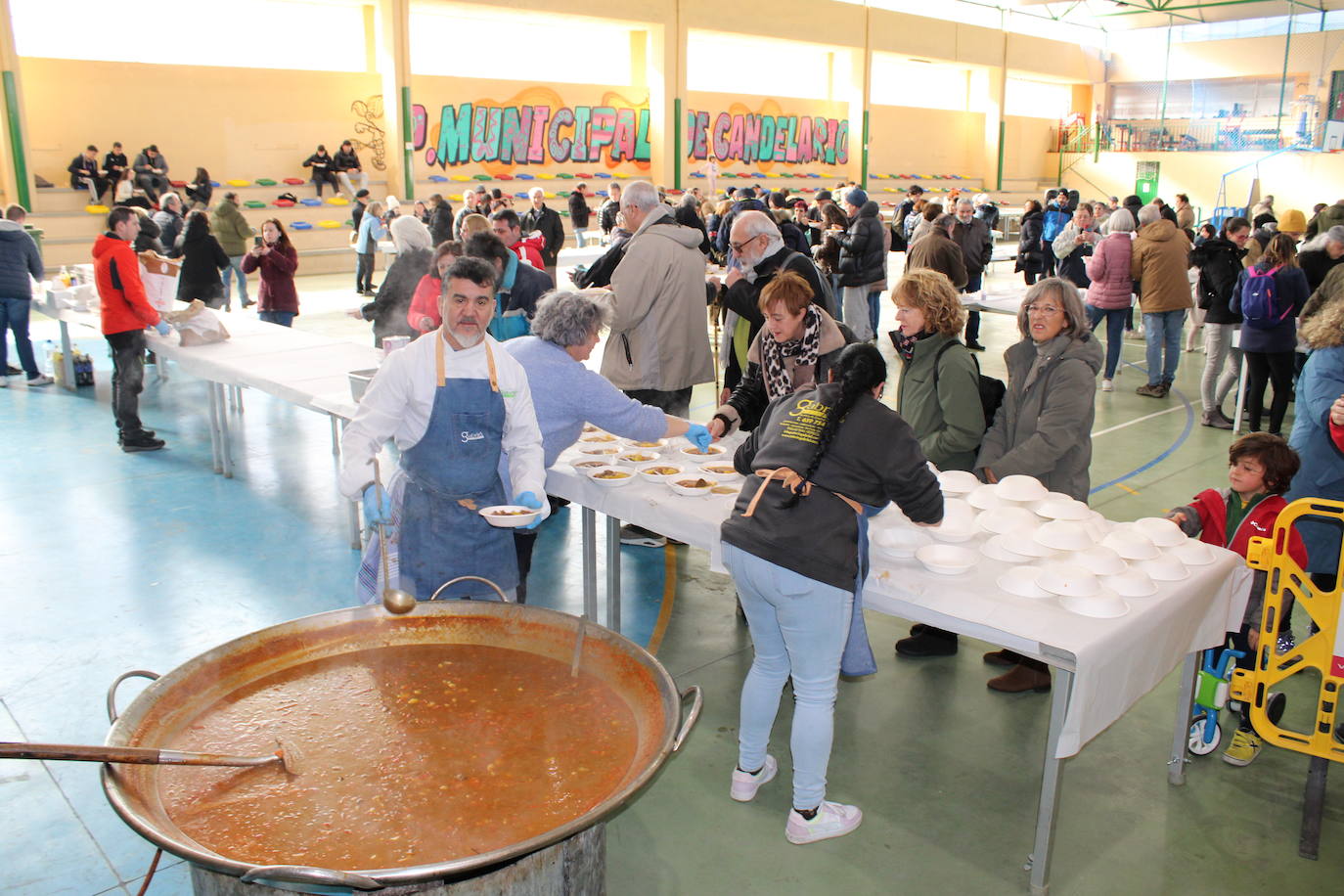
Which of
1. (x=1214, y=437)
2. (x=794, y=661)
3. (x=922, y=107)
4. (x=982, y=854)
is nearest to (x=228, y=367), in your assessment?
(x=794, y=661)

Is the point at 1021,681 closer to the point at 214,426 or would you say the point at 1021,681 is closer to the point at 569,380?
the point at 569,380

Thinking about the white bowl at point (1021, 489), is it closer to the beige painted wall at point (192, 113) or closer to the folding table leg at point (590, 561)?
the folding table leg at point (590, 561)

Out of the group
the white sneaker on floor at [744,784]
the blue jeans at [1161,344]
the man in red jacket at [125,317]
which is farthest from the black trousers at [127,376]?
the blue jeans at [1161,344]

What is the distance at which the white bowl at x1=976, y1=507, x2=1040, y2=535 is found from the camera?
10.6 ft

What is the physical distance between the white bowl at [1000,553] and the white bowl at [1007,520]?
0.27ft

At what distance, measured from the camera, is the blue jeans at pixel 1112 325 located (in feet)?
28.5

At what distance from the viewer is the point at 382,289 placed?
6820 millimetres

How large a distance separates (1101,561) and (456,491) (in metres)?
Result: 1.95

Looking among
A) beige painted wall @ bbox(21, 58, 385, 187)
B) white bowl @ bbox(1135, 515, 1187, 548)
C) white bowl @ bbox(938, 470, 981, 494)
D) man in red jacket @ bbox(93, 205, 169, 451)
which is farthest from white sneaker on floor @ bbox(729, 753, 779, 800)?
beige painted wall @ bbox(21, 58, 385, 187)

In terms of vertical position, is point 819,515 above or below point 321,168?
below

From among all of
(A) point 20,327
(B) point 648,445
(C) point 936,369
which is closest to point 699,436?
(B) point 648,445

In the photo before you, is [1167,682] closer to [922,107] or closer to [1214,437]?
[1214,437]

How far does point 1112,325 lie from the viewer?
8852 mm

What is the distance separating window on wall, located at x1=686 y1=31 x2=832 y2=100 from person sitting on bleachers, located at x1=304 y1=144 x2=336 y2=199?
9.30 meters
